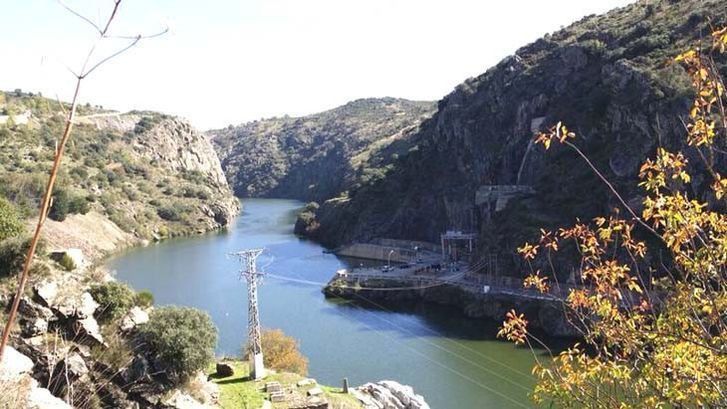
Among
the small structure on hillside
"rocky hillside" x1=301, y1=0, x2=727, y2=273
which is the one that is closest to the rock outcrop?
"rocky hillside" x1=301, y1=0, x2=727, y2=273

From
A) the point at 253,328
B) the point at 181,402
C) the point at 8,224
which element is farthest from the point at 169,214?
the point at 181,402

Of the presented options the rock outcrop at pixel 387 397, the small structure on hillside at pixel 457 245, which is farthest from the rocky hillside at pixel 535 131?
the rock outcrop at pixel 387 397

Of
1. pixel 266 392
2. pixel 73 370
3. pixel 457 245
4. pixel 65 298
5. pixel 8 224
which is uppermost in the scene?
pixel 8 224

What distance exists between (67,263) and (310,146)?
141 metres

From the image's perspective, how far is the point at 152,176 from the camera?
92750 mm

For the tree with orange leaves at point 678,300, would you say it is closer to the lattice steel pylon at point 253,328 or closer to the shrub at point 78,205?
the lattice steel pylon at point 253,328

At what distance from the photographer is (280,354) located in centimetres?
2694

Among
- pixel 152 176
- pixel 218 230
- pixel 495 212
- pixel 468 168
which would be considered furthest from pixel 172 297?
pixel 152 176

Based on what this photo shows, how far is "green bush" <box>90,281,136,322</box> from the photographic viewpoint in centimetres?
1722

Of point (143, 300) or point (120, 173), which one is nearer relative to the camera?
point (143, 300)

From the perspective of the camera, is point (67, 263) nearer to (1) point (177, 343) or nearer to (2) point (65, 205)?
(1) point (177, 343)

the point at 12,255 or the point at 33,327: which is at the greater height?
the point at 12,255

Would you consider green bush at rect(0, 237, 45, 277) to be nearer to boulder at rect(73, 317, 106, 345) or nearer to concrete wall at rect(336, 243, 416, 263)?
boulder at rect(73, 317, 106, 345)

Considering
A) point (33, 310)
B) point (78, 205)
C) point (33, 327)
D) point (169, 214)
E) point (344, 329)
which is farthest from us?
point (169, 214)
